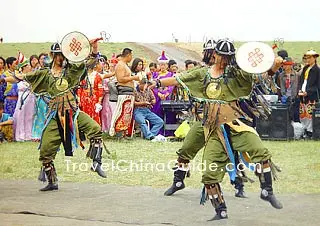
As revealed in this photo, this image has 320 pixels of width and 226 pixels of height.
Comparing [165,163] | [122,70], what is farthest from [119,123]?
[165,163]

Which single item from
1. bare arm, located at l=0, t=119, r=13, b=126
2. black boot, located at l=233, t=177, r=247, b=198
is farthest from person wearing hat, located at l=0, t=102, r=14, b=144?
black boot, located at l=233, t=177, r=247, b=198

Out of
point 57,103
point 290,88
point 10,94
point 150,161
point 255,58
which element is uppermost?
point 255,58

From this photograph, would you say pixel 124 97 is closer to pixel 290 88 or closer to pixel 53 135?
pixel 290 88

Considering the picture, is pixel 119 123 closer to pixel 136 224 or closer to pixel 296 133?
pixel 296 133

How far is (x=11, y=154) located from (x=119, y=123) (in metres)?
2.02

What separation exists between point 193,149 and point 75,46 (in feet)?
5.17

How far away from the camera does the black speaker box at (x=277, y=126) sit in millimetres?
10969

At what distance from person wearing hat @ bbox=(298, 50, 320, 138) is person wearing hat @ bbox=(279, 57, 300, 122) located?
0.10m

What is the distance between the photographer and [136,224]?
5.05 m

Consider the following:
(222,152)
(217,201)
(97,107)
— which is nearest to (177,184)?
(222,152)

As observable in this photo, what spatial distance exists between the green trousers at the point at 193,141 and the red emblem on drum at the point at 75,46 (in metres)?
1.41

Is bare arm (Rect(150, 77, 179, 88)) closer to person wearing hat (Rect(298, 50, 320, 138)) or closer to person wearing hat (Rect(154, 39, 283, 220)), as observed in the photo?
person wearing hat (Rect(154, 39, 283, 220))

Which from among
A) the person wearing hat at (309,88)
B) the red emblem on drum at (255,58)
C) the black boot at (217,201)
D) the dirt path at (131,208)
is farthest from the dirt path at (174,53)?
the black boot at (217,201)

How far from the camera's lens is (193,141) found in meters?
6.11
